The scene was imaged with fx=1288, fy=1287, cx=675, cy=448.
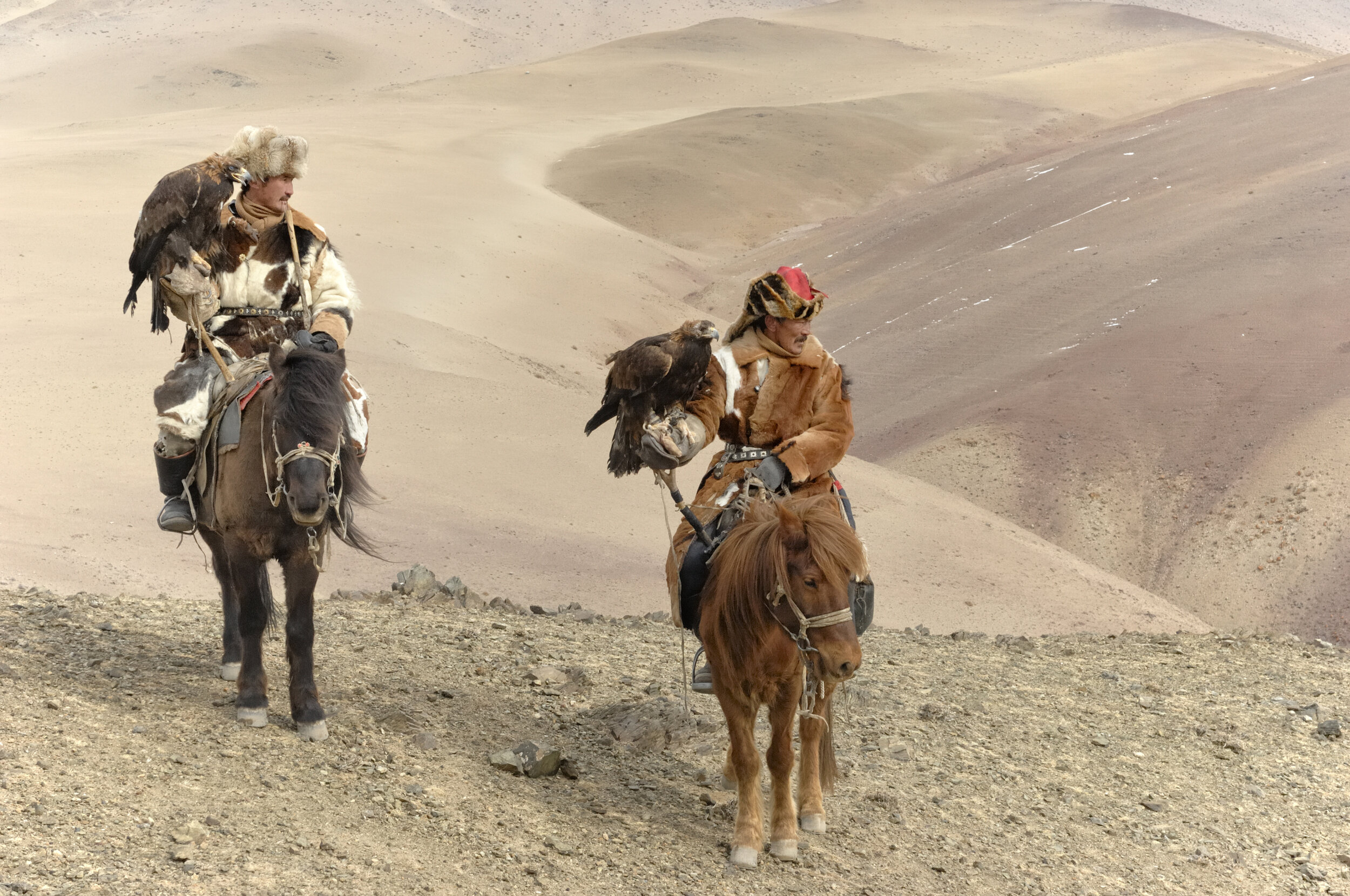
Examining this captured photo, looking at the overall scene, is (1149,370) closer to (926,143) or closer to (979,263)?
(979,263)

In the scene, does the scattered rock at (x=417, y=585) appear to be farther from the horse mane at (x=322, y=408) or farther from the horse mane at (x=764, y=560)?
the horse mane at (x=764, y=560)

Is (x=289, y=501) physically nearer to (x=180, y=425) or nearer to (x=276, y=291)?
(x=180, y=425)

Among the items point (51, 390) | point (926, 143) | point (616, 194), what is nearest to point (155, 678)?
point (51, 390)

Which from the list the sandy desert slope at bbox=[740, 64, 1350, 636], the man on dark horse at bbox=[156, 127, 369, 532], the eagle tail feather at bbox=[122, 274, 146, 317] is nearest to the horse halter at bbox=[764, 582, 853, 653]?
the man on dark horse at bbox=[156, 127, 369, 532]

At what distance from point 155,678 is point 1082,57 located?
84039 mm

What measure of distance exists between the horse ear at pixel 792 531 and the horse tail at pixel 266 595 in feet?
7.62

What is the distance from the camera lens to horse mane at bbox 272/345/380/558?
5.20 m

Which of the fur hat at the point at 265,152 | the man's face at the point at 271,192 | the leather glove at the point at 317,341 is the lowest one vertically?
the leather glove at the point at 317,341

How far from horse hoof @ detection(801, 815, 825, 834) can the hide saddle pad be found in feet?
9.52

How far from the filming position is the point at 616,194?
145 feet

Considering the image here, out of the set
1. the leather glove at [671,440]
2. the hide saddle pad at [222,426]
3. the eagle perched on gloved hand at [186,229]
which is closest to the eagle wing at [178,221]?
the eagle perched on gloved hand at [186,229]

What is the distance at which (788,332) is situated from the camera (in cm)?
537

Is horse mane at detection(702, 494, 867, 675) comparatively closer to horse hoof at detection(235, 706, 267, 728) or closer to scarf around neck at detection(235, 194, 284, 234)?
horse hoof at detection(235, 706, 267, 728)

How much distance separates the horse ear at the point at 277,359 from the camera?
209 inches
